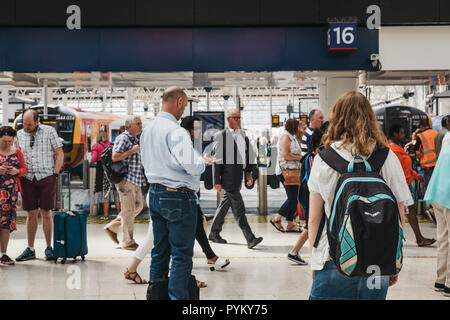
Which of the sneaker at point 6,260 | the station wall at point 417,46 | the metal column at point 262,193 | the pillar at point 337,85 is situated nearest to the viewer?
the sneaker at point 6,260

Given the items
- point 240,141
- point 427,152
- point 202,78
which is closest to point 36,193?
point 240,141

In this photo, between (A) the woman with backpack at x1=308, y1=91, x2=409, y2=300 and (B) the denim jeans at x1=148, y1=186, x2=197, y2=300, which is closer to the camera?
(A) the woman with backpack at x1=308, y1=91, x2=409, y2=300

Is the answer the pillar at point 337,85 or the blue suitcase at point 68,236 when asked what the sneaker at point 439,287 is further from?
the pillar at point 337,85

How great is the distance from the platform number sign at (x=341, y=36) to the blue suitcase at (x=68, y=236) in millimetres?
4725

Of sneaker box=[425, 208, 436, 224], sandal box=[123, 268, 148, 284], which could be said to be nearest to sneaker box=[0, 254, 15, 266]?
sandal box=[123, 268, 148, 284]

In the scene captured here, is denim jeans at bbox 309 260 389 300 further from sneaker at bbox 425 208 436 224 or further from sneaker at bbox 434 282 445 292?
sneaker at bbox 425 208 436 224

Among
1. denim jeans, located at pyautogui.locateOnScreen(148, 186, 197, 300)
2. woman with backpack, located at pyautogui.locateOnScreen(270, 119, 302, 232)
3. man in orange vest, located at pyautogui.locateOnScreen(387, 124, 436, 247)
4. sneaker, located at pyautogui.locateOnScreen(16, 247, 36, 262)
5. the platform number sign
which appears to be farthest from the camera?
the platform number sign

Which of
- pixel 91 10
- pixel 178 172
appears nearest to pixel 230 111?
pixel 91 10

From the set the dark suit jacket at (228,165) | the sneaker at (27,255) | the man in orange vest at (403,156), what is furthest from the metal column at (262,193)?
the sneaker at (27,255)

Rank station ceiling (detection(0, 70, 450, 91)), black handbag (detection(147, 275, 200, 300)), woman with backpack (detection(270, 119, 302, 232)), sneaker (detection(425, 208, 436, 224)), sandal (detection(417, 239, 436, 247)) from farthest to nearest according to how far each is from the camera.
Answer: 1. sneaker (detection(425, 208, 436, 224))
2. station ceiling (detection(0, 70, 450, 91))
3. woman with backpack (detection(270, 119, 302, 232))
4. sandal (detection(417, 239, 436, 247))
5. black handbag (detection(147, 275, 200, 300))

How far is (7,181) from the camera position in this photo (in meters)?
6.98

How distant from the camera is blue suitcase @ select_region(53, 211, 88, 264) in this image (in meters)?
7.01

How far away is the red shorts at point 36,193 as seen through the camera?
23.8 feet

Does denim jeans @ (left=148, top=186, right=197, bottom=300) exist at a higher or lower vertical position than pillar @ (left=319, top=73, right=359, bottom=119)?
lower
